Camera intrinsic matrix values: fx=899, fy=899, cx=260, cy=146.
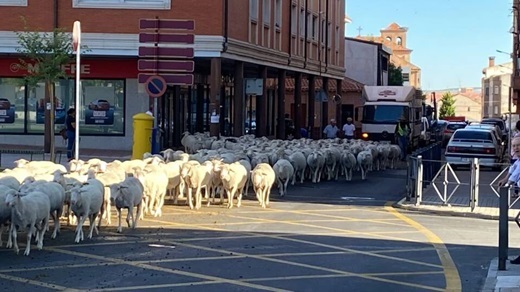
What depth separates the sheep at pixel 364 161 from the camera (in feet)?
89.6

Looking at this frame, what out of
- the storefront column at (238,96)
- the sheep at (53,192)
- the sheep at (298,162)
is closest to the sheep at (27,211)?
the sheep at (53,192)

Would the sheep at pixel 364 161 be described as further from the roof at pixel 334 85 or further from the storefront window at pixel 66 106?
the roof at pixel 334 85

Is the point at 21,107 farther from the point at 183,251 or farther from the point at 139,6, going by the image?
the point at 183,251

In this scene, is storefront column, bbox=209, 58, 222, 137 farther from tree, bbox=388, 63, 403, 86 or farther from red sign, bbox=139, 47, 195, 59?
tree, bbox=388, 63, 403, 86

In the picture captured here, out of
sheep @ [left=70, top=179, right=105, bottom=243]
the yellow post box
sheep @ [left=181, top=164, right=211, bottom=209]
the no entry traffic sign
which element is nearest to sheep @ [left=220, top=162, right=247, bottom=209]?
sheep @ [left=181, top=164, right=211, bottom=209]

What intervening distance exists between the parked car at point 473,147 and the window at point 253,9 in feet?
31.6

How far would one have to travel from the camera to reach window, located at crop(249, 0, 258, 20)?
3669cm

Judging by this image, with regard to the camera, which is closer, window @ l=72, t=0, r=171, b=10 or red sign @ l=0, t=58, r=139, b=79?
window @ l=72, t=0, r=171, b=10

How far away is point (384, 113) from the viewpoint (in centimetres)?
4134

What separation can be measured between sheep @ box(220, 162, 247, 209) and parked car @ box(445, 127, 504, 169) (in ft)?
46.6

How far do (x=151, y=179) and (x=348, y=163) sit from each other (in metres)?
11.6

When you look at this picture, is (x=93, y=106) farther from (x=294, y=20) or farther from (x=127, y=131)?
(x=294, y=20)

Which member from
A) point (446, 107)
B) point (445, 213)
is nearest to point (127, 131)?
point (445, 213)

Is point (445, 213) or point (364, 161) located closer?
point (445, 213)
